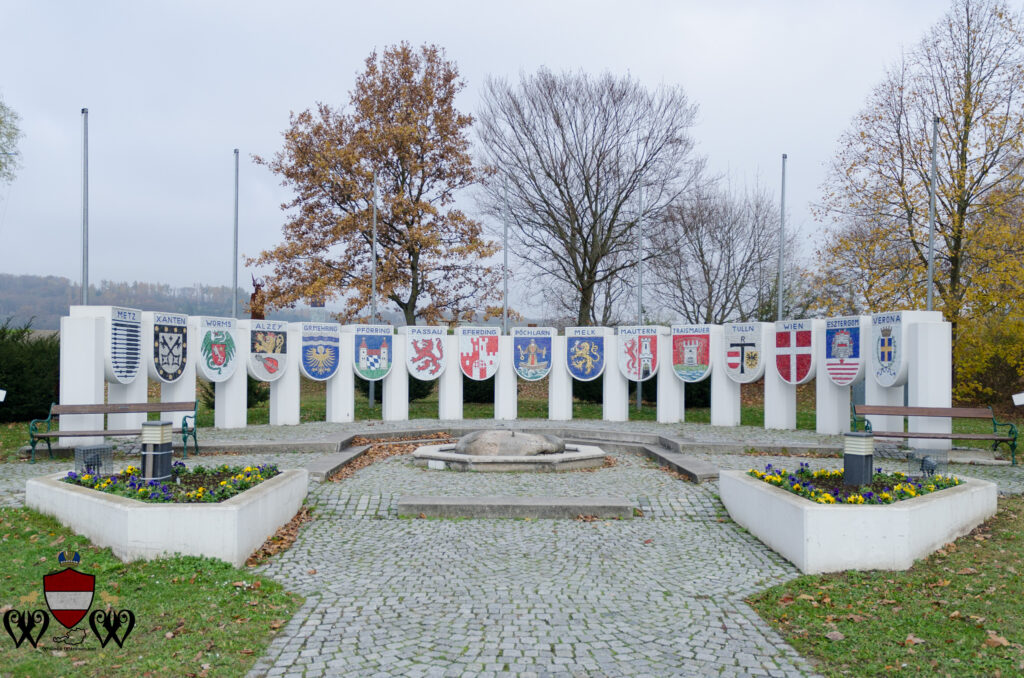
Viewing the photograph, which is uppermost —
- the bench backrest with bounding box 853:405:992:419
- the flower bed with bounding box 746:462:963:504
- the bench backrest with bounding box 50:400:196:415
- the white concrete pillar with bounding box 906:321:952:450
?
the white concrete pillar with bounding box 906:321:952:450

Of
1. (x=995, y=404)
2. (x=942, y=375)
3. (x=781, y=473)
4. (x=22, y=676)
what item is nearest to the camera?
(x=22, y=676)

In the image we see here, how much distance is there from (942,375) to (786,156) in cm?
836

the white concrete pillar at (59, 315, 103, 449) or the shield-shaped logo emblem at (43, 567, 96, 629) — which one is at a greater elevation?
the white concrete pillar at (59, 315, 103, 449)

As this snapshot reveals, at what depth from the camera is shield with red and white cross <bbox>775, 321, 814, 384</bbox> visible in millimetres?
14891

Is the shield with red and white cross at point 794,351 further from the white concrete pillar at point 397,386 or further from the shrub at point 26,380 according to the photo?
the shrub at point 26,380

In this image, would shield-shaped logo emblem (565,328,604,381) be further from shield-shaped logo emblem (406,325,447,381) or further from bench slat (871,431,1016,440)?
bench slat (871,431,1016,440)

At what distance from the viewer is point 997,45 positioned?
19359 millimetres

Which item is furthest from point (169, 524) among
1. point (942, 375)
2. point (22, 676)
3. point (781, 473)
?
point (942, 375)

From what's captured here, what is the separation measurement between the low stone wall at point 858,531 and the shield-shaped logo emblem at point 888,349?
667 centimetres

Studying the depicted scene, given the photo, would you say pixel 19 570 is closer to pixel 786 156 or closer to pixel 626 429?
pixel 626 429

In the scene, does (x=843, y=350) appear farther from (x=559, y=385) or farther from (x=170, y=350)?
(x=170, y=350)

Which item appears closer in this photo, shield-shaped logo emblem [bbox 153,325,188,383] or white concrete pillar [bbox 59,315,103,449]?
white concrete pillar [bbox 59,315,103,449]

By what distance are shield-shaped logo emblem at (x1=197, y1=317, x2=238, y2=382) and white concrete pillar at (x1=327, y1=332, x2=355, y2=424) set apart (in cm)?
237

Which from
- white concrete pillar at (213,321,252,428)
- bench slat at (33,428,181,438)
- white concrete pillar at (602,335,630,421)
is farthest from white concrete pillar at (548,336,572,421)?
bench slat at (33,428,181,438)
